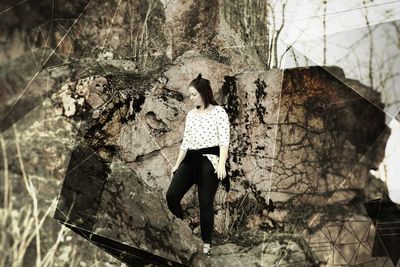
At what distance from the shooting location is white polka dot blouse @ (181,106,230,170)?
2.47 meters

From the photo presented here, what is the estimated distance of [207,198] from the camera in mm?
2471

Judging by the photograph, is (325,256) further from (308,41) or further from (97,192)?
(97,192)

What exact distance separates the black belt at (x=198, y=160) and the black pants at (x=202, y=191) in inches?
0.8

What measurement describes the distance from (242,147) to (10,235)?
139 cm

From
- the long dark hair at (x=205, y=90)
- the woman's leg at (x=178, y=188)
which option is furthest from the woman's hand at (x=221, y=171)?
the long dark hair at (x=205, y=90)

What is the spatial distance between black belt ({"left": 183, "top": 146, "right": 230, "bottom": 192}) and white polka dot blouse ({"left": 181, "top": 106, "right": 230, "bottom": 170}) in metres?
0.02

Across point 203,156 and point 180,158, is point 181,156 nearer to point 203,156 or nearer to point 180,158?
point 180,158

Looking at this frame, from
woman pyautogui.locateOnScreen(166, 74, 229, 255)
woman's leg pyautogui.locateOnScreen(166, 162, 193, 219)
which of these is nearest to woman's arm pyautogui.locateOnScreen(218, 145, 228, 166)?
woman pyautogui.locateOnScreen(166, 74, 229, 255)

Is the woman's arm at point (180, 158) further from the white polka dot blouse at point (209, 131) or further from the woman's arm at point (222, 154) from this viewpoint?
the woman's arm at point (222, 154)

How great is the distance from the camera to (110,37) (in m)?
2.73

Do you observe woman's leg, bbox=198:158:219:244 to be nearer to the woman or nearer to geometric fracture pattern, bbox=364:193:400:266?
the woman

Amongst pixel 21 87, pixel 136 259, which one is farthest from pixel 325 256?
pixel 21 87

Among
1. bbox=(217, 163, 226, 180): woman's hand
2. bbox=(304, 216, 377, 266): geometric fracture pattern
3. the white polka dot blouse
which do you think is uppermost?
the white polka dot blouse

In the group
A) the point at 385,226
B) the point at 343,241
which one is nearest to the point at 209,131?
the point at 343,241
